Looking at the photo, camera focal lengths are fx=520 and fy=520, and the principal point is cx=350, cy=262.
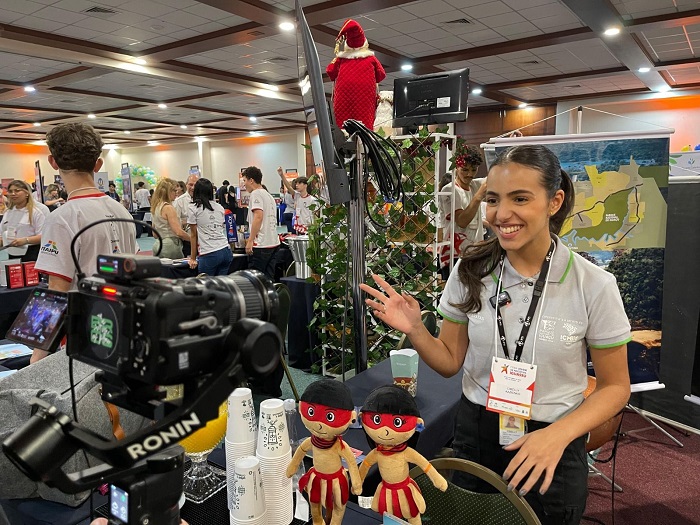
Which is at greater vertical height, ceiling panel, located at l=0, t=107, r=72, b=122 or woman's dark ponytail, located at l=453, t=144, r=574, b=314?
ceiling panel, located at l=0, t=107, r=72, b=122

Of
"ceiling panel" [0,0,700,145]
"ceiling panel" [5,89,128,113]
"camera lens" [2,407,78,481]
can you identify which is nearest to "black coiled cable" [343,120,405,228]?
"camera lens" [2,407,78,481]

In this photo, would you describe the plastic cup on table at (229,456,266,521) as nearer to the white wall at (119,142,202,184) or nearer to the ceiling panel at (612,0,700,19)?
the ceiling panel at (612,0,700,19)

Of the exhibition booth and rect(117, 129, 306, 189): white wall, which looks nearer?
the exhibition booth

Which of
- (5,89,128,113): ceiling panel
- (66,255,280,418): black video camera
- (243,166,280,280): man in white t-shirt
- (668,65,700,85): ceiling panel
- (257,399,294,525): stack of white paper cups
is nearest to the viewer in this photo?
(66,255,280,418): black video camera

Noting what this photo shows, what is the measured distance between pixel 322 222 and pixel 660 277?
6.35ft

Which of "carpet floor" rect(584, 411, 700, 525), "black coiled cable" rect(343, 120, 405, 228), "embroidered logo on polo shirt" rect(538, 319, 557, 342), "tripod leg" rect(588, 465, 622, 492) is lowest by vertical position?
"carpet floor" rect(584, 411, 700, 525)

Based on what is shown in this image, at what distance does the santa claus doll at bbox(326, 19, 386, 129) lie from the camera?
7.25ft

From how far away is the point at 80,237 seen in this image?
1.92 metres

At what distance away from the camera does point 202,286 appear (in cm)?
73

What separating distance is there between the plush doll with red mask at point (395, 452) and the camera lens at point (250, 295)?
0.98ft

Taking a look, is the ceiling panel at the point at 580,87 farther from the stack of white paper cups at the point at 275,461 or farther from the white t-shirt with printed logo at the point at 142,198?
the white t-shirt with printed logo at the point at 142,198

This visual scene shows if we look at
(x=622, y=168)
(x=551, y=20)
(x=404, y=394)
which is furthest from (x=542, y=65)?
(x=404, y=394)

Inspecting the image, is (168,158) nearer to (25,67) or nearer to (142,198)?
(142,198)

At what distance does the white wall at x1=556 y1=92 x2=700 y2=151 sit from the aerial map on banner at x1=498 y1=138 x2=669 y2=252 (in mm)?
10061
